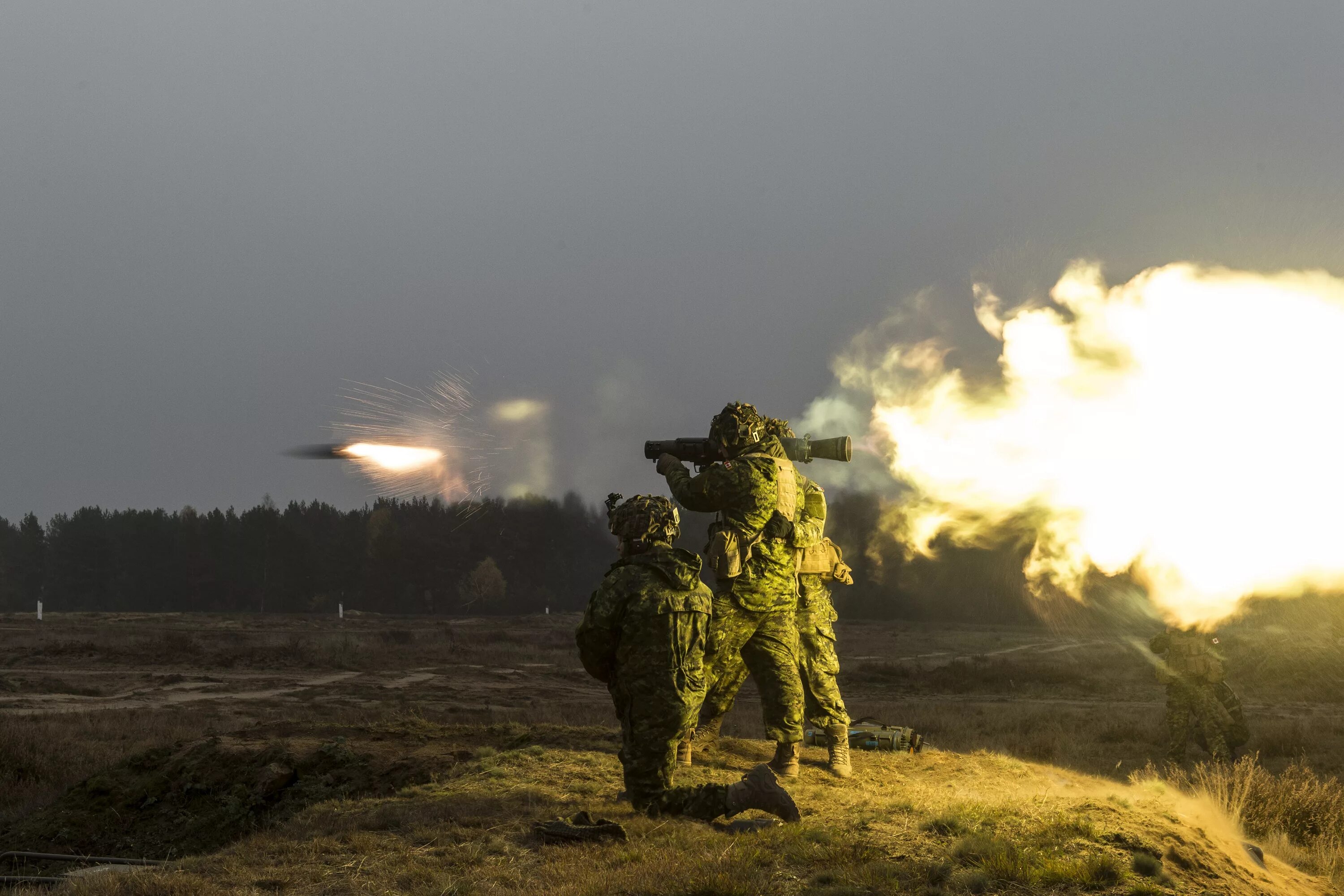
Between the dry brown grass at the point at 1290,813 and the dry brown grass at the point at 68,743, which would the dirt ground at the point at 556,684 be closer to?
the dry brown grass at the point at 68,743

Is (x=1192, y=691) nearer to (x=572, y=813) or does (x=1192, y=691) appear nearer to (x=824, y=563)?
(x=824, y=563)

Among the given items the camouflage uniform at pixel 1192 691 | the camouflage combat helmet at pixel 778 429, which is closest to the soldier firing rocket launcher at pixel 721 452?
the camouflage combat helmet at pixel 778 429

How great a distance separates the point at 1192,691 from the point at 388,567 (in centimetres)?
6995

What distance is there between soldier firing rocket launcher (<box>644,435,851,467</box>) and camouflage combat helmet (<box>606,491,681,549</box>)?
2.15 meters

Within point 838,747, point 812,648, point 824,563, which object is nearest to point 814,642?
point 812,648

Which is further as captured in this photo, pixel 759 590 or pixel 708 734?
pixel 708 734

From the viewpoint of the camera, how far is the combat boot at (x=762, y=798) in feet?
23.5

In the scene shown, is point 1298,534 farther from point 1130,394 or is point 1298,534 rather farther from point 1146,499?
point 1130,394

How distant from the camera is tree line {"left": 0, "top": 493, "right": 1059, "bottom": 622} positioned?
207 ft

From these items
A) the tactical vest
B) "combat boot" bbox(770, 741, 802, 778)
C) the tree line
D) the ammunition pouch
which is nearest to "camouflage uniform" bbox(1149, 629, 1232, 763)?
the ammunition pouch

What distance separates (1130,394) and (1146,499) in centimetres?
153

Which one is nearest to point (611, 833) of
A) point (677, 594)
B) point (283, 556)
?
point (677, 594)

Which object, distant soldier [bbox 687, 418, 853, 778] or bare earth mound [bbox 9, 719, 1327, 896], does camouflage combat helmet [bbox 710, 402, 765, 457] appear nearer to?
distant soldier [bbox 687, 418, 853, 778]

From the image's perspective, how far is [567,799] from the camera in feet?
27.2
